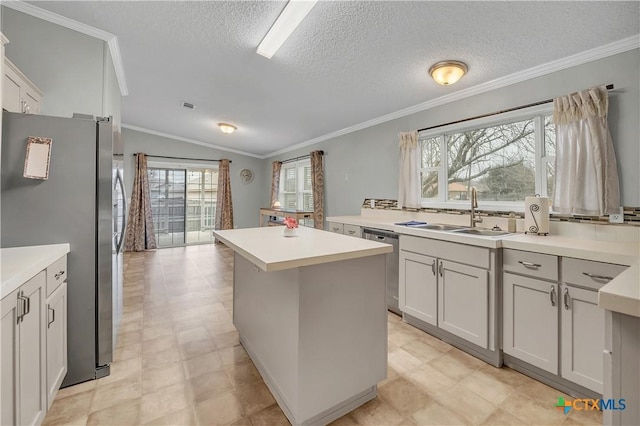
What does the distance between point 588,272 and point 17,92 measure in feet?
12.2

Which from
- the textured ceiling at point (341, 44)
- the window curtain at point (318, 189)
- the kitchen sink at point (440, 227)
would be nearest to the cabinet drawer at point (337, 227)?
the kitchen sink at point (440, 227)

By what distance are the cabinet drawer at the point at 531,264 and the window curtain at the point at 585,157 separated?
1.96 feet

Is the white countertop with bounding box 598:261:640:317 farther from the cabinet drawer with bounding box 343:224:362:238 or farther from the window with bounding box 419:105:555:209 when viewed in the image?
the cabinet drawer with bounding box 343:224:362:238

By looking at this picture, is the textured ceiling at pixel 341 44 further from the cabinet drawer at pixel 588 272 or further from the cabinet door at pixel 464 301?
the cabinet door at pixel 464 301

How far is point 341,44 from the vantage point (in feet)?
7.48

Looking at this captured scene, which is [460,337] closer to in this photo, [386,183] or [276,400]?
[276,400]

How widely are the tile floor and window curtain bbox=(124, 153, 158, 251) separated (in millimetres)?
3898

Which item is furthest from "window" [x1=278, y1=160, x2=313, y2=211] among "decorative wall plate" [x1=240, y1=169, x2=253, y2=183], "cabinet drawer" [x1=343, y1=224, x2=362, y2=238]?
"cabinet drawer" [x1=343, y1=224, x2=362, y2=238]

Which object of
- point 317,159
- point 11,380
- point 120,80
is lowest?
point 11,380

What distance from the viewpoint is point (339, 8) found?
74.7 inches

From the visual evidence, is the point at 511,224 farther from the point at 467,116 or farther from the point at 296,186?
the point at 296,186

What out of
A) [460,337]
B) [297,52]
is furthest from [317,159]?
[460,337]

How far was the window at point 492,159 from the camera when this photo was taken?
240 centimetres

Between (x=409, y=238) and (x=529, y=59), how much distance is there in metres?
1.70
